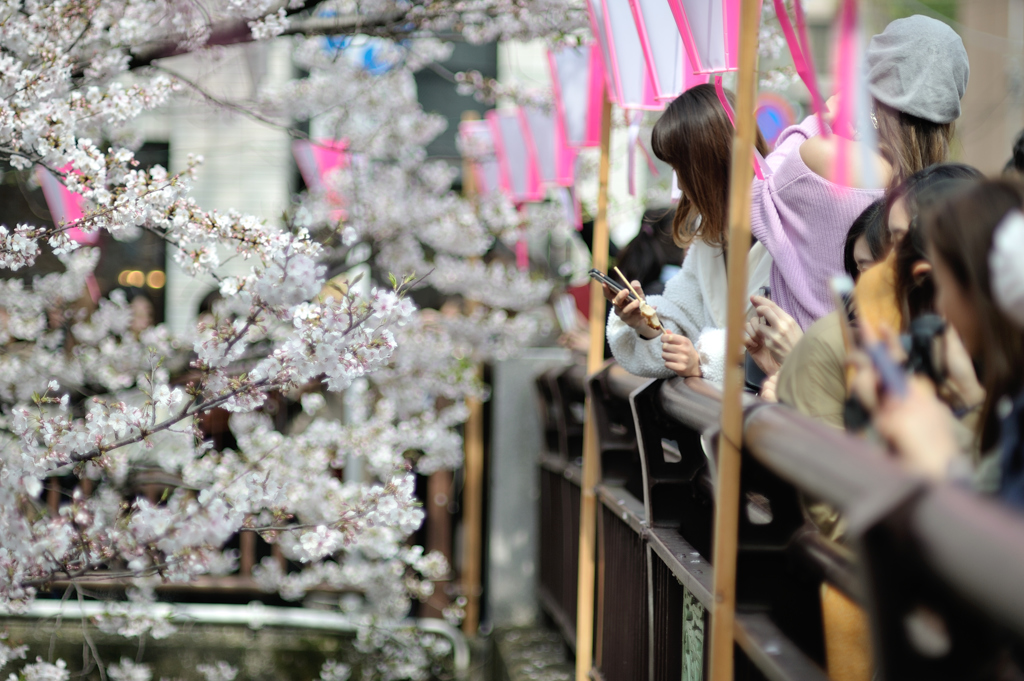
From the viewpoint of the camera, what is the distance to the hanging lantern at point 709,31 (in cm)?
232

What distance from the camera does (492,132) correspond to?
5949 mm

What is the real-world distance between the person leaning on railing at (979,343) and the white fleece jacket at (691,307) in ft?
4.01

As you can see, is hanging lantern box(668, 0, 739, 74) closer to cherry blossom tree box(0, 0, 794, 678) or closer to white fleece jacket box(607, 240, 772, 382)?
white fleece jacket box(607, 240, 772, 382)

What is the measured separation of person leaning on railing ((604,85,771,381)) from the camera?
7.22 ft

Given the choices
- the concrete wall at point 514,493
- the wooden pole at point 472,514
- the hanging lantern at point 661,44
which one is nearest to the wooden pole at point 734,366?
the hanging lantern at point 661,44

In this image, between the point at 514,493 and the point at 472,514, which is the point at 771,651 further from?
the point at 472,514

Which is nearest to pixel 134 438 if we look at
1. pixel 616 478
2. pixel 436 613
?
pixel 616 478

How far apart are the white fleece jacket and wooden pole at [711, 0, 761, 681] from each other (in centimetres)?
94

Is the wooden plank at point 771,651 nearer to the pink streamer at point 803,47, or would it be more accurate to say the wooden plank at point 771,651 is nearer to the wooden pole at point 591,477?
the pink streamer at point 803,47

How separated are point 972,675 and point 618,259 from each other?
2.77 meters

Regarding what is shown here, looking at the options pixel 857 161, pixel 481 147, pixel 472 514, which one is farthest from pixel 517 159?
pixel 857 161

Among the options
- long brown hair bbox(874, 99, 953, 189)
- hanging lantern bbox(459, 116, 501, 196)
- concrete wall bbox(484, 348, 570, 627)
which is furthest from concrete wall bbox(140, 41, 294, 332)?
long brown hair bbox(874, 99, 953, 189)

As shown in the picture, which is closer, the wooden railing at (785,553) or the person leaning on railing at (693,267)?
the wooden railing at (785,553)

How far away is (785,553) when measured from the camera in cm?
141
